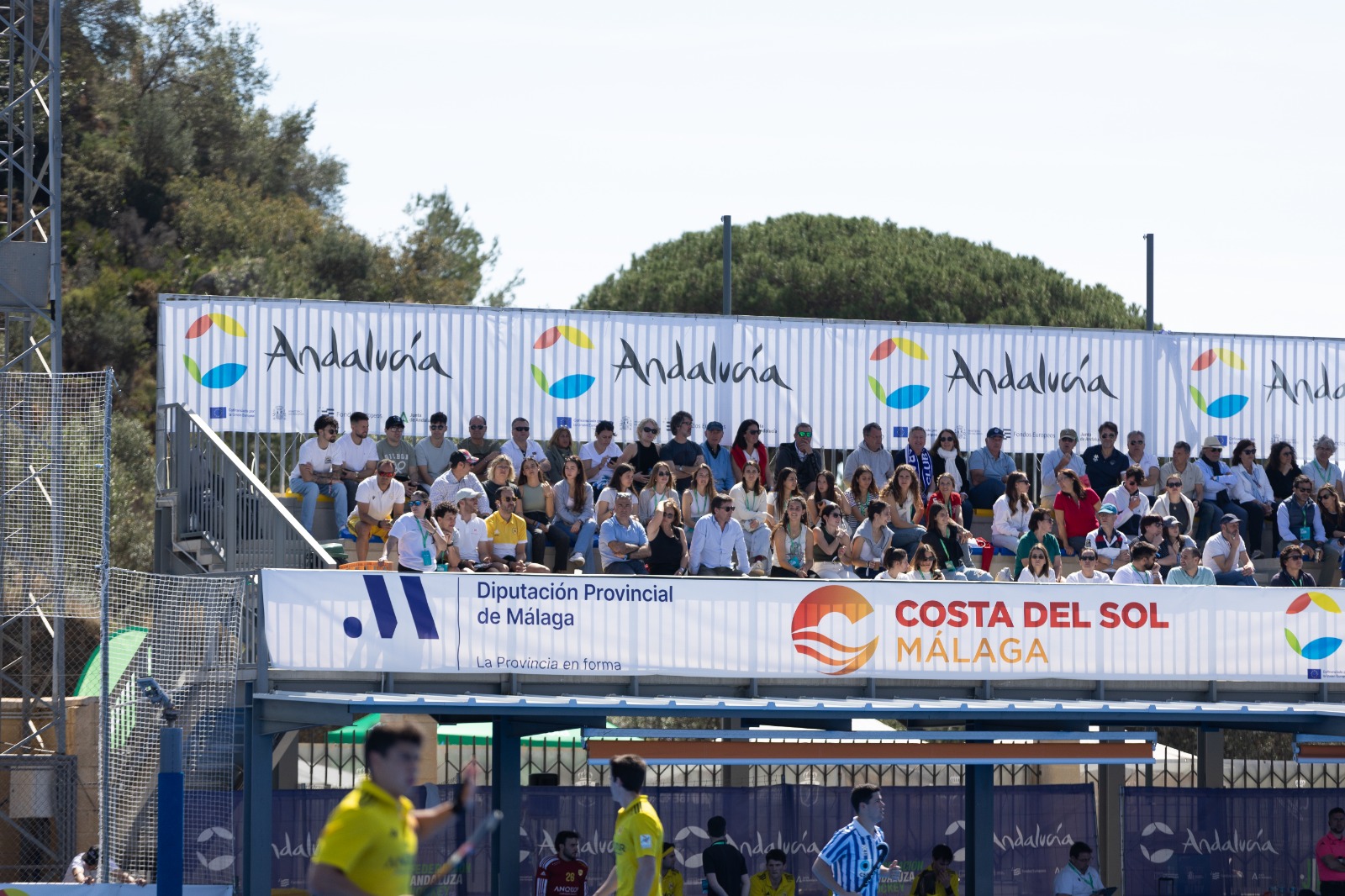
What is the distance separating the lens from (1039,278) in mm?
45594

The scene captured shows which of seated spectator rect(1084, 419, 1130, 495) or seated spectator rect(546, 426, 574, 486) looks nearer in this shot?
seated spectator rect(546, 426, 574, 486)

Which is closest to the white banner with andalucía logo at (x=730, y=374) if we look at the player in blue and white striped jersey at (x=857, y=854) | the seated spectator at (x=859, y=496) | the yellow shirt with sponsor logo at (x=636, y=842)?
the seated spectator at (x=859, y=496)

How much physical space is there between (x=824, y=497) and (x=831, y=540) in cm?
77

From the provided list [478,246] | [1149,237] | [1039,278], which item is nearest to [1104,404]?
[1149,237]

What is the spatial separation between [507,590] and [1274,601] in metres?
6.97

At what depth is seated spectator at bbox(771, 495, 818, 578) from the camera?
15.8 meters

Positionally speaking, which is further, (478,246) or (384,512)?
(478,246)

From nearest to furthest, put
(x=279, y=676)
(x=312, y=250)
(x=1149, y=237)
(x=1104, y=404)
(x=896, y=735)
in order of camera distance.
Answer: (x=279, y=676), (x=896, y=735), (x=1104, y=404), (x=1149, y=237), (x=312, y=250)

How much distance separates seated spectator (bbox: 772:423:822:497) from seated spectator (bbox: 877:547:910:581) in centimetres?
245

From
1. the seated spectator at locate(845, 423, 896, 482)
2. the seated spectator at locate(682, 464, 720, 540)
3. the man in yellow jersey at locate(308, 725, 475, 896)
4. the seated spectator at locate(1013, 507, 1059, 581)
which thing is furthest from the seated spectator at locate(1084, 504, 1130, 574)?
the man in yellow jersey at locate(308, 725, 475, 896)

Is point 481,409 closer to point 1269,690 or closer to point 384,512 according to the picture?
point 384,512

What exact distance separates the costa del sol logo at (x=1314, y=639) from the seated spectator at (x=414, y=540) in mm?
7691

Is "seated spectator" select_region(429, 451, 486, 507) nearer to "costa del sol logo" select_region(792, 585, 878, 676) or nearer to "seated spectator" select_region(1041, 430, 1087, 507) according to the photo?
"costa del sol logo" select_region(792, 585, 878, 676)

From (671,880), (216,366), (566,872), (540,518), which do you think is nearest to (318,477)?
(540,518)
